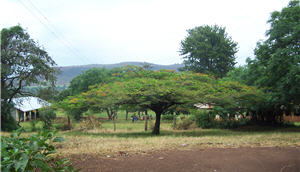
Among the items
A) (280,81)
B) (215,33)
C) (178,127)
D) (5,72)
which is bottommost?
(178,127)

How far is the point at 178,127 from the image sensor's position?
20125mm

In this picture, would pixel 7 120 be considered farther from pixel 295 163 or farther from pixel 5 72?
pixel 295 163

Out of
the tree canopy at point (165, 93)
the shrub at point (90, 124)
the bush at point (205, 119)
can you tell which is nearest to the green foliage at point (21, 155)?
the tree canopy at point (165, 93)

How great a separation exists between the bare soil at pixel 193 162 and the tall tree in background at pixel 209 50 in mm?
34552

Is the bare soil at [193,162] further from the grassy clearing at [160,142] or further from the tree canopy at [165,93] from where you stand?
the tree canopy at [165,93]

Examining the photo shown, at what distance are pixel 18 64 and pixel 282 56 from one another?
18034 millimetres

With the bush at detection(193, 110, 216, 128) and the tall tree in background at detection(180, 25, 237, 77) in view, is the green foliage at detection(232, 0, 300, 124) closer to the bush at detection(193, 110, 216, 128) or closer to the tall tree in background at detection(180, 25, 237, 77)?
the bush at detection(193, 110, 216, 128)

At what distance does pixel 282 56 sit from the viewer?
1265 centimetres

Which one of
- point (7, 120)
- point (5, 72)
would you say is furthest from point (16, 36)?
point (7, 120)

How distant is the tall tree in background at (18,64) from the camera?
1915 cm

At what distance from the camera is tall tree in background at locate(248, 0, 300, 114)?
12.4m

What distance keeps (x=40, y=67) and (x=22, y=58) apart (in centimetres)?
145

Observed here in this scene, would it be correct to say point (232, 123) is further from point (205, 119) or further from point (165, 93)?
point (165, 93)

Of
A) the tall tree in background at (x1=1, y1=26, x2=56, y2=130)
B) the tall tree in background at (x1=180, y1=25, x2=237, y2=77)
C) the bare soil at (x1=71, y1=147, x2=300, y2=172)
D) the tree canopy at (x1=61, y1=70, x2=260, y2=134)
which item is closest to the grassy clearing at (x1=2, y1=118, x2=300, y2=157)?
the bare soil at (x1=71, y1=147, x2=300, y2=172)
